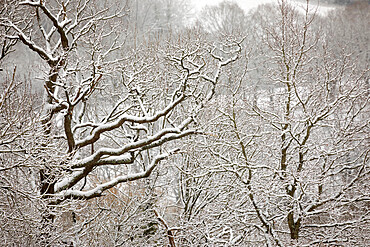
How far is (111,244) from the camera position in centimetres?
996

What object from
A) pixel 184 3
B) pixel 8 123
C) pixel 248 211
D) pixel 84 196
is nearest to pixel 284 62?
pixel 248 211

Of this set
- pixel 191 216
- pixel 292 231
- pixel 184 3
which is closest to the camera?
pixel 292 231

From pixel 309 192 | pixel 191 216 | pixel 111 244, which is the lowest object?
pixel 111 244

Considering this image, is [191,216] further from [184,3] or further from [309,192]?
[184,3]

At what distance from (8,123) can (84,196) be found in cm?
316

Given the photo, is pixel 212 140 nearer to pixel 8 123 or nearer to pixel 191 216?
pixel 191 216

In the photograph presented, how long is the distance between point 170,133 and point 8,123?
4.59m

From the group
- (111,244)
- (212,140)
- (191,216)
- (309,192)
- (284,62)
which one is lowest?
(111,244)

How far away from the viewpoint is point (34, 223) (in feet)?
20.9

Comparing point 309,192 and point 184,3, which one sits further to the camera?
point 184,3

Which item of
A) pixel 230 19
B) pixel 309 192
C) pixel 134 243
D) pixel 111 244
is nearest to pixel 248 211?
pixel 309 192

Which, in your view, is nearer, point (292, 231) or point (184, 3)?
point (292, 231)

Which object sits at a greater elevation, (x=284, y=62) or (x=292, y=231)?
(x=284, y=62)

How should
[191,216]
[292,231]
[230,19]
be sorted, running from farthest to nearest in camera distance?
[230,19], [191,216], [292,231]
